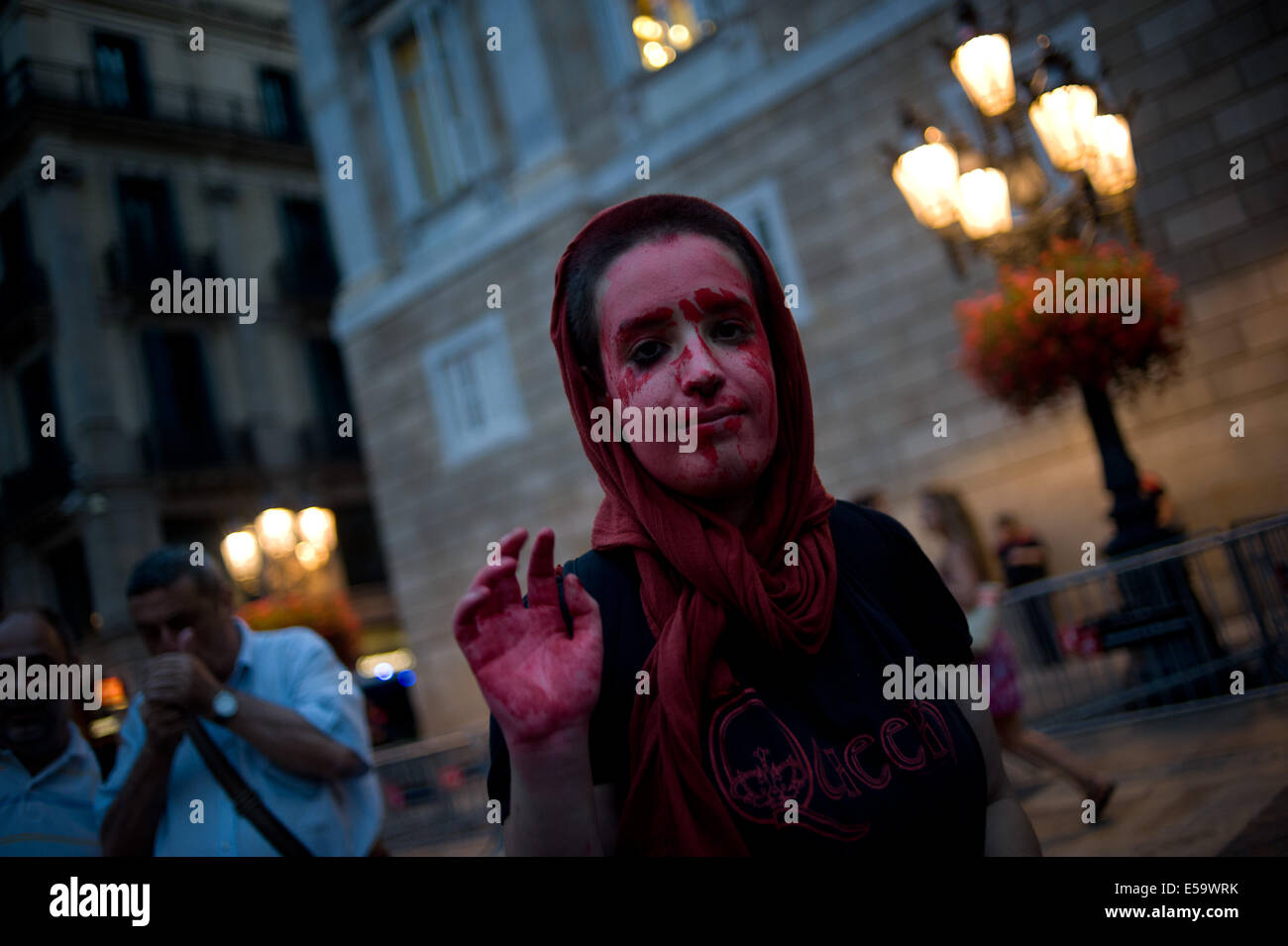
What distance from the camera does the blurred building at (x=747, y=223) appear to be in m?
8.95

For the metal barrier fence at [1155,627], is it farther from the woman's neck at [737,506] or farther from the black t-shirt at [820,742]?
the woman's neck at [737,506]

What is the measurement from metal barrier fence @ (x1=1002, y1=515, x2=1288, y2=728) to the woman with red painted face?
5.18 meters

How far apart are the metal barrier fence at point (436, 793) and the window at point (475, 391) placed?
5.26m

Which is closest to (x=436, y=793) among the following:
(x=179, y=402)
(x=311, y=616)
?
(x=311, y=616)

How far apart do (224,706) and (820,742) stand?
1756 millimetres

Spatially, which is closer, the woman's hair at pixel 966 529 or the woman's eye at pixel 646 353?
the woman's eye at pixel 646 353

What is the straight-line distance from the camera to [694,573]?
125 centimetres

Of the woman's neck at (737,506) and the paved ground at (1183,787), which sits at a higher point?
the woman's neck at (737,506)

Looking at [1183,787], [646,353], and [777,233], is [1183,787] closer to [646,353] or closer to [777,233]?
[646,353]

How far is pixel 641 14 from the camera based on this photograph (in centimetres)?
1225

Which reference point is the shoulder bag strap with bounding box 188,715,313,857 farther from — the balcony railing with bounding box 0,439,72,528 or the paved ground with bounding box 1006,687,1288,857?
the paved ground with bounding box 1006,687,1288,857

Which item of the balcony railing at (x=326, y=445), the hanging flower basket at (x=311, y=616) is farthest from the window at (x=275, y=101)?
the hanging flower basket at (x=311, y=616)

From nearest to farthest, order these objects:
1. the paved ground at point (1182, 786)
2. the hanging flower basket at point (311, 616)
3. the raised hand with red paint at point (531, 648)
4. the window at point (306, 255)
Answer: the raised hand with red paint at point (531, 648) < the paved ground at point (1182, 786) < the window at point (306, 255) < the hanging flower basket at point (311, 616)
